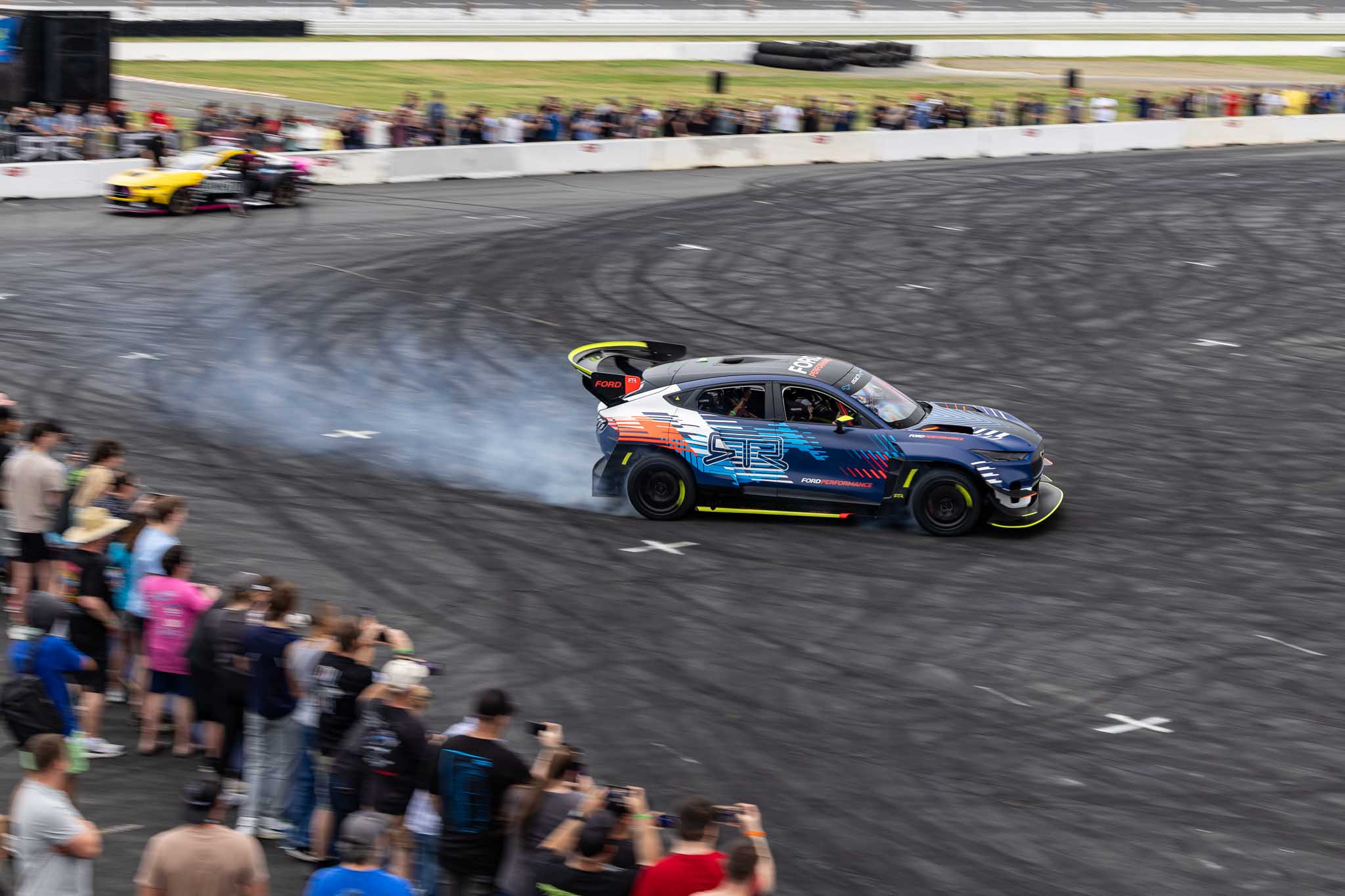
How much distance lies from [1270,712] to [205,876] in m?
6.96

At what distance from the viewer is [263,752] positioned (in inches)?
299

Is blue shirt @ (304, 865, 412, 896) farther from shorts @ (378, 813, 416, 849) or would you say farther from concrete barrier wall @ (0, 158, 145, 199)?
concrete barrier wall @ (0, 158, 145, 199)

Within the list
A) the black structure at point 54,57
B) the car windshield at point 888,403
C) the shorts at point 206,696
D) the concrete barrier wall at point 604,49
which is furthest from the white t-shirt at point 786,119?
the shorts at point 206,696

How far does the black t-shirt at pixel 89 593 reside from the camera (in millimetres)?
8641

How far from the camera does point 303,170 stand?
28156mm

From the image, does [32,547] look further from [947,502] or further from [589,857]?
[947,502]

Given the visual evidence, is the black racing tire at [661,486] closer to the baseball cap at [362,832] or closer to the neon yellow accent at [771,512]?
the neon yellow accent at [771,512]

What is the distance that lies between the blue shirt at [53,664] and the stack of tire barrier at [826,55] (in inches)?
1888

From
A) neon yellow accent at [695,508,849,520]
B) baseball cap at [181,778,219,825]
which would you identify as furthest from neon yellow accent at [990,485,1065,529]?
baseball cap at [181,778,219,825]

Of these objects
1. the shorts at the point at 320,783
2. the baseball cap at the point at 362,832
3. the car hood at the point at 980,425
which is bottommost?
the shorts at the point at 320,783

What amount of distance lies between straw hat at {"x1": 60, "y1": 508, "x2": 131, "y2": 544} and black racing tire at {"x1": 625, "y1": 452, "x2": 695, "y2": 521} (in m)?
5.08

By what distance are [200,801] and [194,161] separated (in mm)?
22834

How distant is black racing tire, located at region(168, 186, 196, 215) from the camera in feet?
83.7

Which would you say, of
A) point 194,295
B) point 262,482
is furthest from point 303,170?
point 262,482
